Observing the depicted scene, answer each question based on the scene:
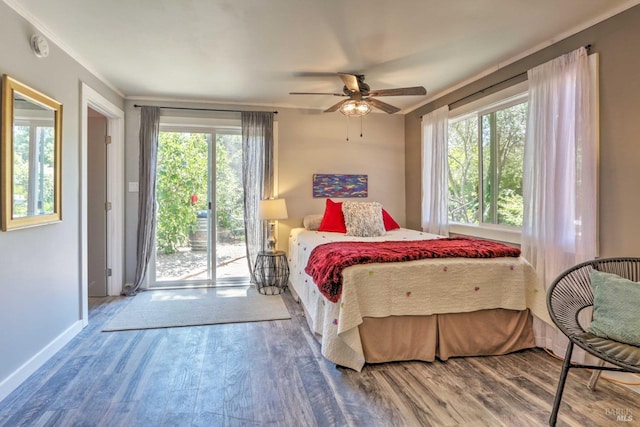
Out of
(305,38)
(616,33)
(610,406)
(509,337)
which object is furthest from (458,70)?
(610,406)

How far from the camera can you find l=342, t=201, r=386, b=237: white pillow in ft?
12.4

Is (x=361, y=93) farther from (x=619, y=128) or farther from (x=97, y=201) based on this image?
(x=97, y=201)

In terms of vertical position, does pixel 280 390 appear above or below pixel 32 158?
below

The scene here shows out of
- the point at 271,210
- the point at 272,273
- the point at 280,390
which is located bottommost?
the point at 280,390

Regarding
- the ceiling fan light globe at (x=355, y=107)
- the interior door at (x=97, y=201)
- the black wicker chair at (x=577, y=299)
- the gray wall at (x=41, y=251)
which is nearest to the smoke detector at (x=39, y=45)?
the gray wall at (x=41, y=251)

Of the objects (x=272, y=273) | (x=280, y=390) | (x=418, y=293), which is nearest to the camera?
(x=280, y=390)

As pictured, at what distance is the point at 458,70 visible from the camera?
3355mm

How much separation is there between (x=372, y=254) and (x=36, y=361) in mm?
2347

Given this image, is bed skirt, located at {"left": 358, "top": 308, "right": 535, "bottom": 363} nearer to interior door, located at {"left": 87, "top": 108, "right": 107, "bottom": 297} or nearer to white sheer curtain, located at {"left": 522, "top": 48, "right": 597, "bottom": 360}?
white sheer curtain, located at {"left": 522, "top": 48, "right": 597, "bottom": 360}

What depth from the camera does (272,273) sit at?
173 inches

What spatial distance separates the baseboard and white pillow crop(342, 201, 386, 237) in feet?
8.65

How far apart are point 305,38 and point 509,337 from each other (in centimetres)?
270

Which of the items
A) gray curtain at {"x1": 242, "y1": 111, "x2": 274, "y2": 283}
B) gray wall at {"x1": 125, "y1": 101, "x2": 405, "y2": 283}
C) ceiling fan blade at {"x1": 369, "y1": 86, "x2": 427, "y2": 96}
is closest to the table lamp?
gray curtain at {"x1": 242, "y1": 111, "x2": 274, "y2": 283}

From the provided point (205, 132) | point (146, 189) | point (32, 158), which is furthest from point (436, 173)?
point (32, 158)
